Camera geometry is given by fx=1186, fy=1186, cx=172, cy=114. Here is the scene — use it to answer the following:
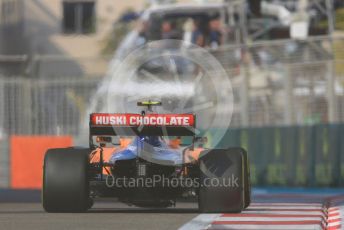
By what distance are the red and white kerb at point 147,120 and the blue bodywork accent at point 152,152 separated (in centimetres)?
21

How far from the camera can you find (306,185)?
22.4m

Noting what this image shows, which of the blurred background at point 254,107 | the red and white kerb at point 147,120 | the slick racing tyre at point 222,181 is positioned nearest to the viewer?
the slick racing tyre at point 222,181

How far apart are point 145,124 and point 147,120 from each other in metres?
0.06

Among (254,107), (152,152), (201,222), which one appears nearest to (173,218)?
(201,222)

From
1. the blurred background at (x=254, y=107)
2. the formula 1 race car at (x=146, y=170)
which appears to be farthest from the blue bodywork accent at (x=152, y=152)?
the blurred background at (x=254, y=107)

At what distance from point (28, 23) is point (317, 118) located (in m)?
16.9

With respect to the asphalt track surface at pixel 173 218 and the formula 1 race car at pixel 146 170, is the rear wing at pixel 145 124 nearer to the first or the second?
the formula 1 race car at pixel 146 170

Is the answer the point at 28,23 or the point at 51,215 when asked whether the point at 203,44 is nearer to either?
the point at 28,23

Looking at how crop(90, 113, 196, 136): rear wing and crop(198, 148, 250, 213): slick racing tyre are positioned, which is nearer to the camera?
crop(198, 148, 250, 213): slick racing tyre

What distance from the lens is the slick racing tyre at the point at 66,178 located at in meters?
12.6

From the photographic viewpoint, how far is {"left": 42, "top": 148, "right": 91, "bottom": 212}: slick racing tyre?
1262cm

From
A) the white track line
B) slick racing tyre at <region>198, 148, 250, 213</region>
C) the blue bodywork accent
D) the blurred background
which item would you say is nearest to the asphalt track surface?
the white track line

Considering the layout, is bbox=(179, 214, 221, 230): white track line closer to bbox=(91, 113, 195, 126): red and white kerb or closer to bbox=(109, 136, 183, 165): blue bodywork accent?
bbox=(109, 136, 183, 165): blue bodywork accent

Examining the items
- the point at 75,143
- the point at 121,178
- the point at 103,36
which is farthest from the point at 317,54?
the point at 103,36
